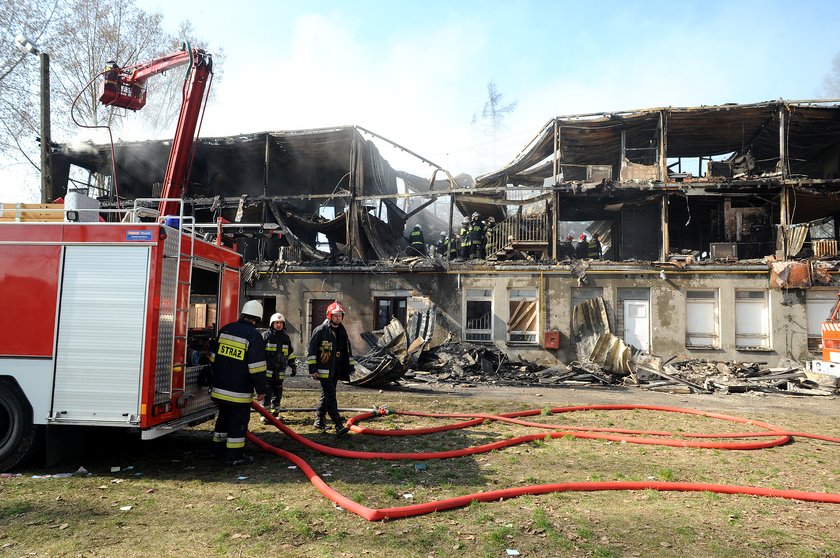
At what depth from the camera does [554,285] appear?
59.2 ft

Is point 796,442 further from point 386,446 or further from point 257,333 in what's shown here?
point 257,333

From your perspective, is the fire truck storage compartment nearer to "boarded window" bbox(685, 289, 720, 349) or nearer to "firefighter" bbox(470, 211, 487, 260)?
"firefighter" bbox(470, 211, 487, 260)

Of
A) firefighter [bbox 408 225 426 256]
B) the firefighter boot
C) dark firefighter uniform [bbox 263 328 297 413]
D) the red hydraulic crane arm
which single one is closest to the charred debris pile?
dark firefighter uniform [bbox 263 328 297 413]

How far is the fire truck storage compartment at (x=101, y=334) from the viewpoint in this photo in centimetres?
495

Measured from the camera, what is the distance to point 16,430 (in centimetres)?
506

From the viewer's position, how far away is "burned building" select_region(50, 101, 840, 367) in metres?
17.4

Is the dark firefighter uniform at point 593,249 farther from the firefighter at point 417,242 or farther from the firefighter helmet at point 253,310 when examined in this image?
the firefighter helmet at point 253,310

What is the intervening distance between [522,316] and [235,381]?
1401 centimetres

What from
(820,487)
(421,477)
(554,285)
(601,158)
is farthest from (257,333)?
(601,158)

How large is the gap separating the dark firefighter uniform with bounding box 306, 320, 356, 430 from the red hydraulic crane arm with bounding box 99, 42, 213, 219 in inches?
182

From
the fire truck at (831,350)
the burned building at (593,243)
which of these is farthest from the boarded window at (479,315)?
the fire truck at (831,350)

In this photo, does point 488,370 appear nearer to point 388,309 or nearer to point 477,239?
point 388,309

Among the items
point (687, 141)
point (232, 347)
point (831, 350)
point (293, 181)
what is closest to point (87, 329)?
point (232, 347)

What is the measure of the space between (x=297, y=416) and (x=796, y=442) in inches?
294
